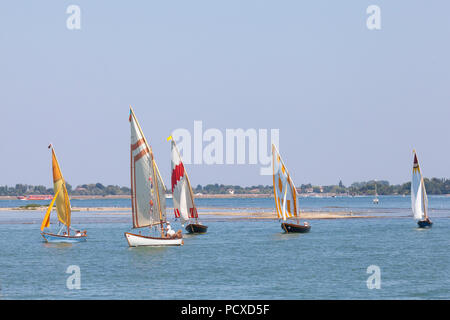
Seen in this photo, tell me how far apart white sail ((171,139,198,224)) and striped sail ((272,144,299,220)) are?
11.5 m

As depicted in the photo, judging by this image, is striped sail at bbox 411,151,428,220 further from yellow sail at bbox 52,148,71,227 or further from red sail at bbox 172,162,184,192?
yellow sail at bbox 52,148,71,227

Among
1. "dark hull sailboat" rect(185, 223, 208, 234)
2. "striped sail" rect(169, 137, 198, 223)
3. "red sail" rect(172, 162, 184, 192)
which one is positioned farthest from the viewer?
"red sail" rect(172, 162, 184, 192)

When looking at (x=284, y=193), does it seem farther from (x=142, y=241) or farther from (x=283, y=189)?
(x=142, y=241)

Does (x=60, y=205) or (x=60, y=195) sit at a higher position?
(x=60, y=195)

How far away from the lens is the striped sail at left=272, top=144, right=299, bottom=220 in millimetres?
92438

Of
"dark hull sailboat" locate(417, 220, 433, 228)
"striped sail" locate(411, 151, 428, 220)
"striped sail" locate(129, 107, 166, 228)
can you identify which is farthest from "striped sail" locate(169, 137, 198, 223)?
"dark hull sailboat" locate(417, 220, 433, 228)

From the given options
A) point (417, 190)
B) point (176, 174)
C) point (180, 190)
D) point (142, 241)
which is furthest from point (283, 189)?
point (142, 241)

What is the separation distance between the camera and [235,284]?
165 feet

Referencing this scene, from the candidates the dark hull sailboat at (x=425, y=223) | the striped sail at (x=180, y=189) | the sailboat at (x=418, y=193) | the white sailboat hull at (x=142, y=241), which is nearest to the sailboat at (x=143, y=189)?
the white sailboat hull at (x=142, y=241)

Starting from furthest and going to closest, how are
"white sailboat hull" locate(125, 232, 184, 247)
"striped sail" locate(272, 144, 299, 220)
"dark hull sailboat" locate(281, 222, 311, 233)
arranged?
1. "dark hull sailboat" locate(281, 222, 311, 233)
2. "striped sail" locate(272, 144, 299, 220)
3. "white sailboat hull" locate(125, 232, 184, 247)

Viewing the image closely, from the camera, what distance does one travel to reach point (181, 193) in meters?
96.6

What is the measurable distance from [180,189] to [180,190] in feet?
0.46

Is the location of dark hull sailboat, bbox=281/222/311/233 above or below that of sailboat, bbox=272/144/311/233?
below

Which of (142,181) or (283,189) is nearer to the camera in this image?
(142,181)
